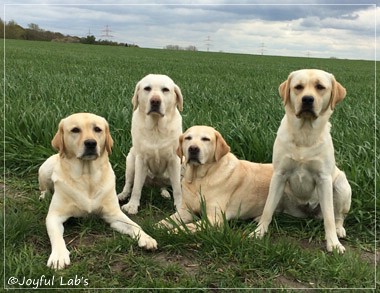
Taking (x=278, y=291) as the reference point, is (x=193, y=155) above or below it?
above

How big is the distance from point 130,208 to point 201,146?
105 cm

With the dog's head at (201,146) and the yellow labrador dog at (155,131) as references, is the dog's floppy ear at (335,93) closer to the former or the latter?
the dog's head at (201,146)

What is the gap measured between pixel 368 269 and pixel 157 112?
244 cm

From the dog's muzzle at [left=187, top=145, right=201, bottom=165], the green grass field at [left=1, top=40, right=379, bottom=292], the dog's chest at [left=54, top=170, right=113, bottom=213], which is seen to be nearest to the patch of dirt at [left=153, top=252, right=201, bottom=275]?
the green grass field at [left=1, top=40, right=379, bottom=292]

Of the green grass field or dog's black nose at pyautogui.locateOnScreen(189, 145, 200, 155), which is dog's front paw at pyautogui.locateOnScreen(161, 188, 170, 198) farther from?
dog's black nose at pyautogui.locateOnScreen(189, 145, 200, 155)

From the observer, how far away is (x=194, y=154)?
13.7 feet

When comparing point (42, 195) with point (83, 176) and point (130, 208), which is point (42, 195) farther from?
point (130, 208)

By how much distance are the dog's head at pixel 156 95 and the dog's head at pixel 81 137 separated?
0.67 metres

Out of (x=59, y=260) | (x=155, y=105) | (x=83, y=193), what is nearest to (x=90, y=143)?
(x=83, y=193)

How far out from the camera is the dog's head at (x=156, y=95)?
451 cm

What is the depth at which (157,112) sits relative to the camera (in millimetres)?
4523

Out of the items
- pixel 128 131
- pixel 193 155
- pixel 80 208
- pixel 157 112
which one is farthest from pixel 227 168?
pixel 128 131

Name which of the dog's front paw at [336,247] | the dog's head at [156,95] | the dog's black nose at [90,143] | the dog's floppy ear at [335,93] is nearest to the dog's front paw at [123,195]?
the dog's head at [156,95]

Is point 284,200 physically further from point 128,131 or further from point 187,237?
point 128,131
